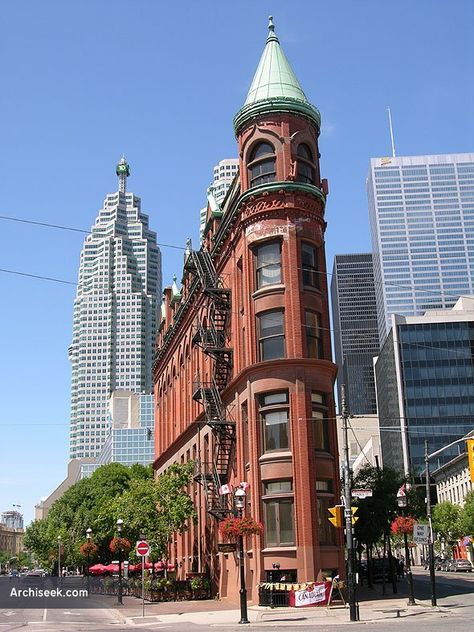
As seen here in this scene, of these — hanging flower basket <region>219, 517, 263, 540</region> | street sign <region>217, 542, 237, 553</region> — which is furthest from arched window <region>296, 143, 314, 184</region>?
street sign <region>217, 542, 237, 553</region>

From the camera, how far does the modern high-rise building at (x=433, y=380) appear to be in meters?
150

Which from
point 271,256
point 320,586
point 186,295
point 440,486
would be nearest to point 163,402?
point 186,295

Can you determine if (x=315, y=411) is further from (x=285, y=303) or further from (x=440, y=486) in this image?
(x=440, y=486)

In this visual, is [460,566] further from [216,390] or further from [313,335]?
[313,335]

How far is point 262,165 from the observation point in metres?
41.6

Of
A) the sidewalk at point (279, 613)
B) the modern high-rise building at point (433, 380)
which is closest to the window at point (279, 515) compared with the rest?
the sidewalk at point (279, 613)

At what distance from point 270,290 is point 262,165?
7.05 meters

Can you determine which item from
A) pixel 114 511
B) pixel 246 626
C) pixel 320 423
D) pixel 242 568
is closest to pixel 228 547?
pixel 320 423

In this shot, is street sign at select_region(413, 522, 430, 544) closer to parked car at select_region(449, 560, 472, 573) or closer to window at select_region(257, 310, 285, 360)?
window at select_region(257, 310, 285, 360)

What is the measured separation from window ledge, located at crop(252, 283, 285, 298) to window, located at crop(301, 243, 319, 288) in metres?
1.28

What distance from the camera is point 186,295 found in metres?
60.2

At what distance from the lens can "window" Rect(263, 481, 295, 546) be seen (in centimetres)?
3606

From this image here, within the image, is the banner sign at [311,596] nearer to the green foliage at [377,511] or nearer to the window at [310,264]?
the window at [310,264]

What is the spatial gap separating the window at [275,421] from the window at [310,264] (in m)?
6.00
